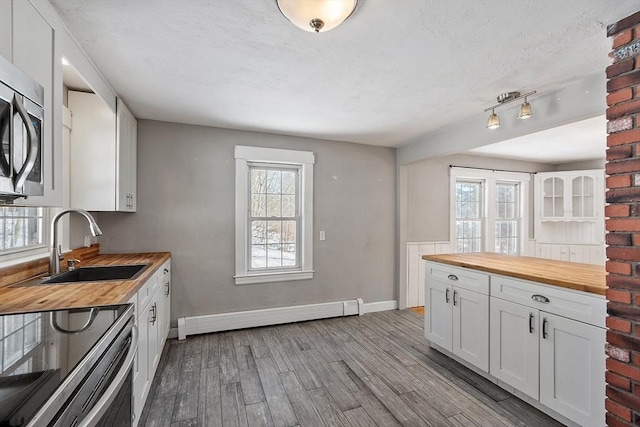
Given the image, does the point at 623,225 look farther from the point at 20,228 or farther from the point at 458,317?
the point at 20,228

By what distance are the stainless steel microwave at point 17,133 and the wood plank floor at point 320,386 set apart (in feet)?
5.47

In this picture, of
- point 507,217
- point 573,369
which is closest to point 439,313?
point 573,369

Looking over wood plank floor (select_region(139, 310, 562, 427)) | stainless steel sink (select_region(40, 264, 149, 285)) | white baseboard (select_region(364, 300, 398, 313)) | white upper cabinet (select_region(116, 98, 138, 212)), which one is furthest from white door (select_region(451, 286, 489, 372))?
white upper cabinet (select_region(116, 98, 138, 212))

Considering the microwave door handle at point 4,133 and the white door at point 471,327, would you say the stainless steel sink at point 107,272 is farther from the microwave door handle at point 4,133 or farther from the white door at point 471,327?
the white door at point 471,327

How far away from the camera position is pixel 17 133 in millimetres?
1083

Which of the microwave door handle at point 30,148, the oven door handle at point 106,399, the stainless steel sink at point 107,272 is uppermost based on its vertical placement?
the microwave door handle at point 30,148

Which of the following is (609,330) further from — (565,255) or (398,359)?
(565,255)

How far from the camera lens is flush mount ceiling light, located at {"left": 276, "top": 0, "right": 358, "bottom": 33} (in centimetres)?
138

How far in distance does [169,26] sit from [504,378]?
3196 mm

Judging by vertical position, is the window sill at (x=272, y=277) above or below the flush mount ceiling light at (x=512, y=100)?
below

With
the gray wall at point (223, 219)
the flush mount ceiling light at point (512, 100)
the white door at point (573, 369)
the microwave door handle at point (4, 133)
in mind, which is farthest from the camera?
the gray wall at point (223, 219)

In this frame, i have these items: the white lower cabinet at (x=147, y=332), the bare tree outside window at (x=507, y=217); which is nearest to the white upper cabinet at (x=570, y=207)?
the bare tree outside window at (x=507, y=217)

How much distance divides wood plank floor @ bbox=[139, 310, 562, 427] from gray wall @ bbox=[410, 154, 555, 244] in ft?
5.57

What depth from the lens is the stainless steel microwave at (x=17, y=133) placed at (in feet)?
3.35
